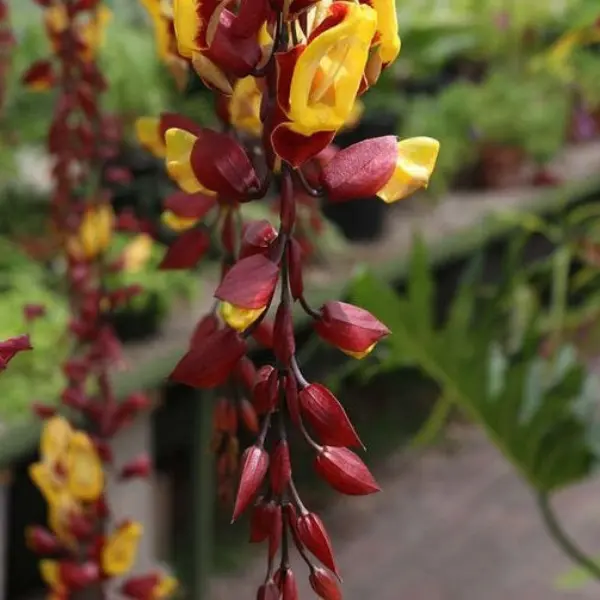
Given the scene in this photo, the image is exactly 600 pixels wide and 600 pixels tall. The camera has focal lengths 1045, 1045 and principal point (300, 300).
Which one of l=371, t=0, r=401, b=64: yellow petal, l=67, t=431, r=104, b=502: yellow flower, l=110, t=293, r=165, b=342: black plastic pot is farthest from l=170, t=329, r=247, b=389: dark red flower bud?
l=110, t=293, r=165, b=342: black plastic pot

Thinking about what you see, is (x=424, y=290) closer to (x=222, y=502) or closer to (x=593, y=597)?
(x=222, y=502)

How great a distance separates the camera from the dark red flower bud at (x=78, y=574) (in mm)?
677

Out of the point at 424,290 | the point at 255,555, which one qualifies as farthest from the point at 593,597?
the point at 424,290

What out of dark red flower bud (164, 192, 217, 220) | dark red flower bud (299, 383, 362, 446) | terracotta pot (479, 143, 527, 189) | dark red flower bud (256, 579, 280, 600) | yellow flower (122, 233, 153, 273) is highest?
dark red flower bud (299, 383, 362, 446)

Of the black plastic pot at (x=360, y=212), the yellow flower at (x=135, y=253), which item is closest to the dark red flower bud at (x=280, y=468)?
the yellow flower at (x=135, y=253)

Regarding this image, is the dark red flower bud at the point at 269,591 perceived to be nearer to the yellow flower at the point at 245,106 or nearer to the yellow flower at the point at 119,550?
the yellow flower at the point at 245,106

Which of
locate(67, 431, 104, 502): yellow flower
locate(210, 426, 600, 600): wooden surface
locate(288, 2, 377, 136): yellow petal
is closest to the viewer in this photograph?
locate(288, 2, 377, 136): yellow petal

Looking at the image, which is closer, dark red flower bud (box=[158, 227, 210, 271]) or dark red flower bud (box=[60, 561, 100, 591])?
dark red flower bud (box=[158, 227, 210, 271])

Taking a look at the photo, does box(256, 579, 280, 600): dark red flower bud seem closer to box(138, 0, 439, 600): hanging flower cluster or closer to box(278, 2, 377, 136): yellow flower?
box(138, 0, 439, 600): hanging flower cluster

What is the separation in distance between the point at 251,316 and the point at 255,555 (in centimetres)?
196

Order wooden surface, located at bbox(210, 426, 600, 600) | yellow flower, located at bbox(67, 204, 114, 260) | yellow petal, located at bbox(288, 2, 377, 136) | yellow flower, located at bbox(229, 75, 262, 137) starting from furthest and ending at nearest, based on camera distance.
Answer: wooden surface, located at bbox(210, 426, 600, 600) < yellow flower, located at bbox(67, 204, 114, 260) < yellow flower, located at bbox(229, 75, 262, 137) < yellow petal, located at bbox(288, 2, 377, 136)

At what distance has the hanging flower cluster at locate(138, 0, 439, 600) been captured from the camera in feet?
0.99

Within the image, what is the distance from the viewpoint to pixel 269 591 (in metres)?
0.32

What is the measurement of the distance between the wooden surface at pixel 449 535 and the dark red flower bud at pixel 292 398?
1.59 meters
